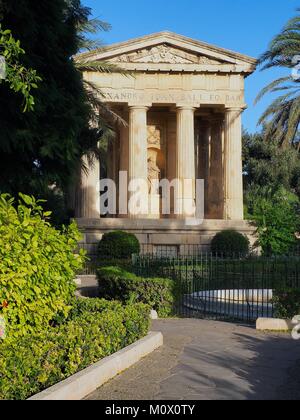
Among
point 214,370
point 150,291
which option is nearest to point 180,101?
point 150,291

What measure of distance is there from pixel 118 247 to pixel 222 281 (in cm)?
1102

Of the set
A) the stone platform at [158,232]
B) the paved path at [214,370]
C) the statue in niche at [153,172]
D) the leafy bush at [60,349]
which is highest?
the statue in niche at [153,172]

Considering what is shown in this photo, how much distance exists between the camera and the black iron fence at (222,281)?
46.1ft

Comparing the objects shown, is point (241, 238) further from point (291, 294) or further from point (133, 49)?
point (291, 294)

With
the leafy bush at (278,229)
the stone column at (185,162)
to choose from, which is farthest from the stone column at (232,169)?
the stone column at (185,162)

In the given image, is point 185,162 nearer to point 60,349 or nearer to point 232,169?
point 232,169

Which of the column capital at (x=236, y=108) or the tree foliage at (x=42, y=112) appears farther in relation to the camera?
the column capital at (x=236, y=108)

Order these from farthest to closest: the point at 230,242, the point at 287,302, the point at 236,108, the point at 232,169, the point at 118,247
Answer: the point at 232,169
the point at 236,108
the point at 230,242
the point at 118,247
the point at 287,302

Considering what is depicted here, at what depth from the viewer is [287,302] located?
12.0m

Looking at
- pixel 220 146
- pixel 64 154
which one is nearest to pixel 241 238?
pixel 220 146

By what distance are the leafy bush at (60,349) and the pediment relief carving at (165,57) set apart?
25740mm

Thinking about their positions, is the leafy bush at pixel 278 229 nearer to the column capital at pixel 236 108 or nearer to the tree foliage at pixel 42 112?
the column capital at pixel 236 108

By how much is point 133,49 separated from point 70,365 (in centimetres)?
2779
